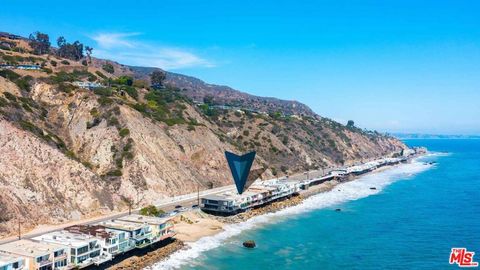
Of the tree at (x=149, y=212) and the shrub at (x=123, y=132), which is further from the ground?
the shrub at (x=123, y=132)

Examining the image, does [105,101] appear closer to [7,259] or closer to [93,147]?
[93,147]


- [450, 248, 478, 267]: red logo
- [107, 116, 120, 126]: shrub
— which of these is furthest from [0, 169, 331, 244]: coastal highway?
[450, 248, 478, 267]: red logo

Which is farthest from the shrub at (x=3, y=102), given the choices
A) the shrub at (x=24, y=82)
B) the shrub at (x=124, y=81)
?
the shrub at (x=124, y=81)

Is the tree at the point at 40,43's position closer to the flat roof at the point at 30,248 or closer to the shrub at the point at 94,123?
the shrub at the point at 94,123

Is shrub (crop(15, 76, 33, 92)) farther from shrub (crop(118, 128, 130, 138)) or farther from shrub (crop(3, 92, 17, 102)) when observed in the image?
shrub (crop(118, 128, 130, 138))

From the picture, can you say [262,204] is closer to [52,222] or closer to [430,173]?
[52,222]
